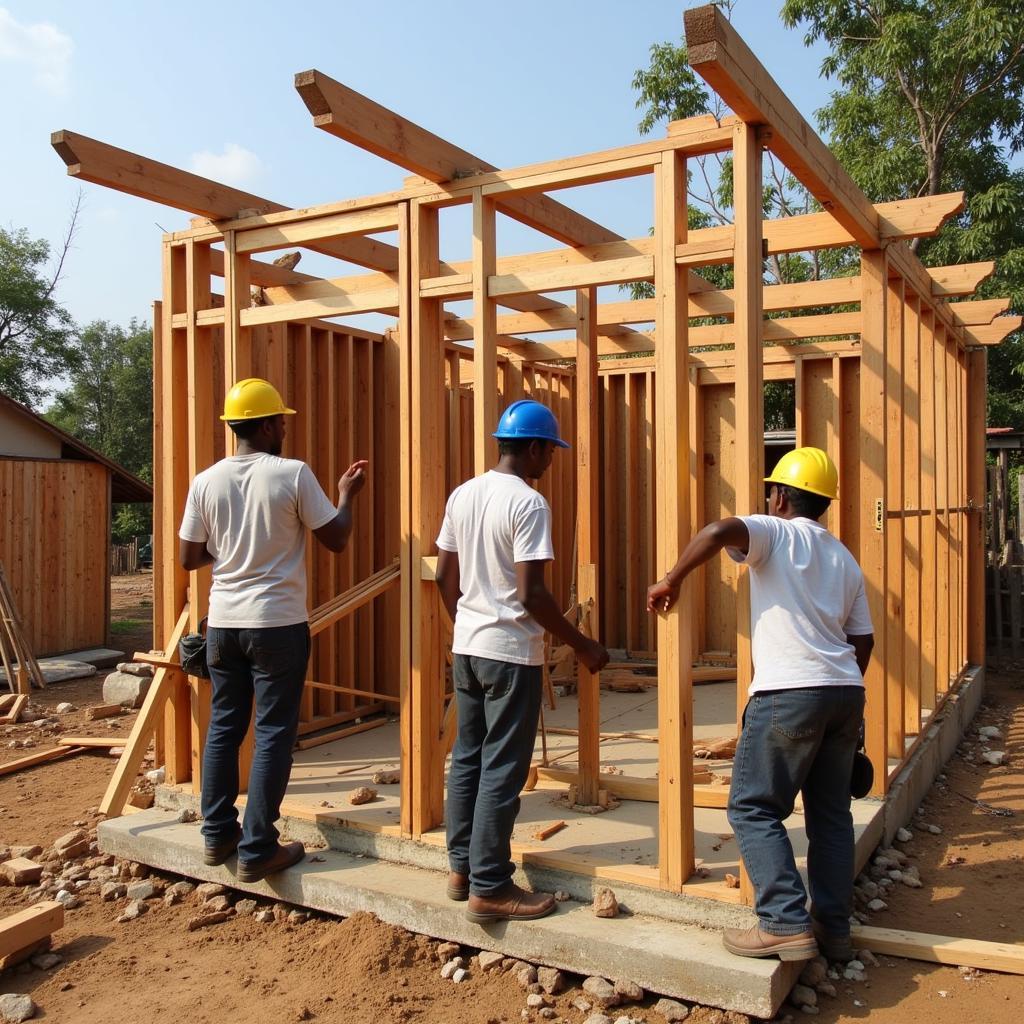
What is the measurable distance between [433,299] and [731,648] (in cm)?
657

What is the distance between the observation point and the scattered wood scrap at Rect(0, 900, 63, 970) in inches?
152

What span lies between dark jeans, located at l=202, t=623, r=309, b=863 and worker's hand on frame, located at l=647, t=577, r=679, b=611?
1612mm

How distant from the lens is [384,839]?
4520 mm

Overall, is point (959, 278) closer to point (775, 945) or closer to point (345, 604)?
point (345, 604)

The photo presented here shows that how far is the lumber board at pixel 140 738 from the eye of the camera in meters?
5.29

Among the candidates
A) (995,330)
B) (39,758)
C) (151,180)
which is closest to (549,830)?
(151,180)

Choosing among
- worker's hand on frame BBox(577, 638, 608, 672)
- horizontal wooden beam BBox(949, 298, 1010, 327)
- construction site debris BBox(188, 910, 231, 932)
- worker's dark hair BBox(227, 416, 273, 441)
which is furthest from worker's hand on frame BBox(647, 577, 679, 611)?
horizontal wooden beam BBox(949, 298, 1010, 327)

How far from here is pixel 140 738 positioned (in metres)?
5.36

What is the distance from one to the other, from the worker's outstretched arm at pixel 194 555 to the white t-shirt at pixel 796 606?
7.85 ft

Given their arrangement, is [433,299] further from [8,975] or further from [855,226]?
[8,975]

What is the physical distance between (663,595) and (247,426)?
6.62ft

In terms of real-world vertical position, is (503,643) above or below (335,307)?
below

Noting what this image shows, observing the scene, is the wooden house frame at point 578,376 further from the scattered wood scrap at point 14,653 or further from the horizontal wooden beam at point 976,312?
the scattered wood scrap at point 14,653

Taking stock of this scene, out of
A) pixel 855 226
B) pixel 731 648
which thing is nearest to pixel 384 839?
pixel 855 226
